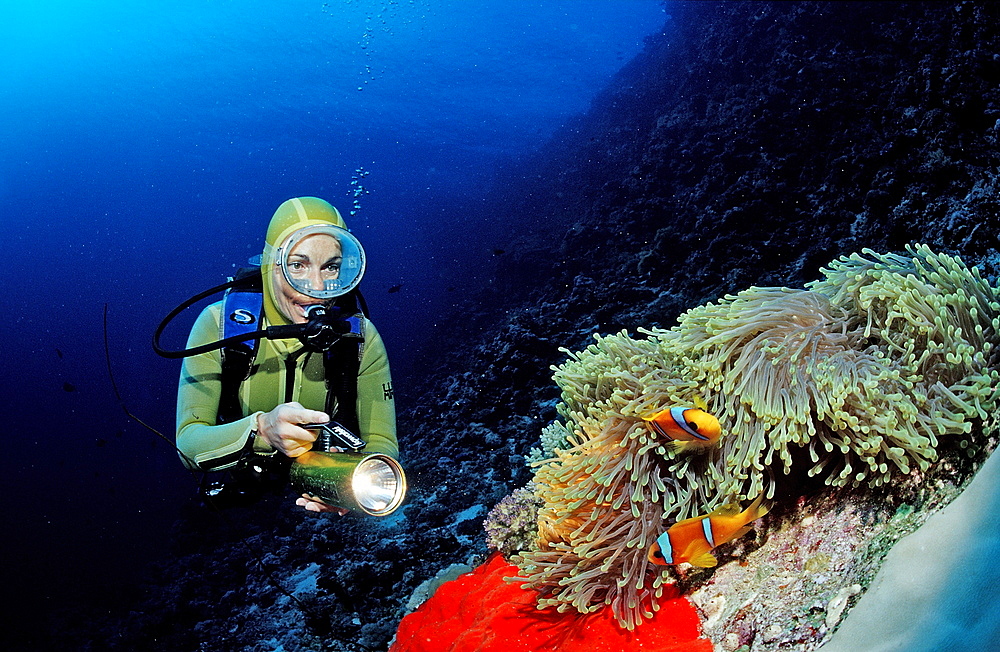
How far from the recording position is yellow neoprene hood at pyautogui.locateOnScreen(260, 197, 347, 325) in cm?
274

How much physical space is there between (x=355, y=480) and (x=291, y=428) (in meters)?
0.42

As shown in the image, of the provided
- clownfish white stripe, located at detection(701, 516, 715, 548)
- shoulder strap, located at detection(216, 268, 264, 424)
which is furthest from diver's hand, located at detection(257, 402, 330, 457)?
clownfish white stripe, located at detection(701, 516, 715, 548)

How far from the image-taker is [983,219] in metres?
3.04

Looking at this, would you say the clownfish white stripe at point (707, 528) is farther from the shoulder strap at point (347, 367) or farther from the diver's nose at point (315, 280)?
the diver's nose at point (315, 280)

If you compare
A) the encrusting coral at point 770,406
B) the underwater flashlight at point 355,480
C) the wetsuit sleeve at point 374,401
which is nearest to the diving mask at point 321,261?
the wetsuit sleeve at point 374,401

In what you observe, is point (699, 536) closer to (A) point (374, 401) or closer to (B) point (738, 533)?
(B) point (738, 533)

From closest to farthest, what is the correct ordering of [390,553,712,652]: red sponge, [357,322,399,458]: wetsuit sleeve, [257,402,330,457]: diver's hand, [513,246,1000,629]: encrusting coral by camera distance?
[513,246,1000,629]: encrusting coral → [390,553,712,652]: red sponge → [257,402,330,457]: diver's hand → [357,322,399,458]: wetsuit sleeve

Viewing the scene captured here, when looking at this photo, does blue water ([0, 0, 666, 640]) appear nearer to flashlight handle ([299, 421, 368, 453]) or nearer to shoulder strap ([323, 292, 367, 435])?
shoulder strap ([323, 292, 367, 435])

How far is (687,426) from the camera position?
1.66 metres

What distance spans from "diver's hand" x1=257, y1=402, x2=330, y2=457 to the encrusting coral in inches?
37.2

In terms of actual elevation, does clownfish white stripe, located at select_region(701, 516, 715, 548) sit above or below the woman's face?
below

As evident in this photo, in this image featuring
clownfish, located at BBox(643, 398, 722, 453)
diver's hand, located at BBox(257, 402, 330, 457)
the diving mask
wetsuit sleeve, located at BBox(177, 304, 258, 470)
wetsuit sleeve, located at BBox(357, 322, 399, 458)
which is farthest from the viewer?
wetsuit sleeve, located at BBox(357, 322, 399, 458)

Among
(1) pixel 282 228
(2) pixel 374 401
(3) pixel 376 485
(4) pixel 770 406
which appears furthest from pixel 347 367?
(4) pixel 770 406

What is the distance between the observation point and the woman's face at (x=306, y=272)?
2.68 metres
